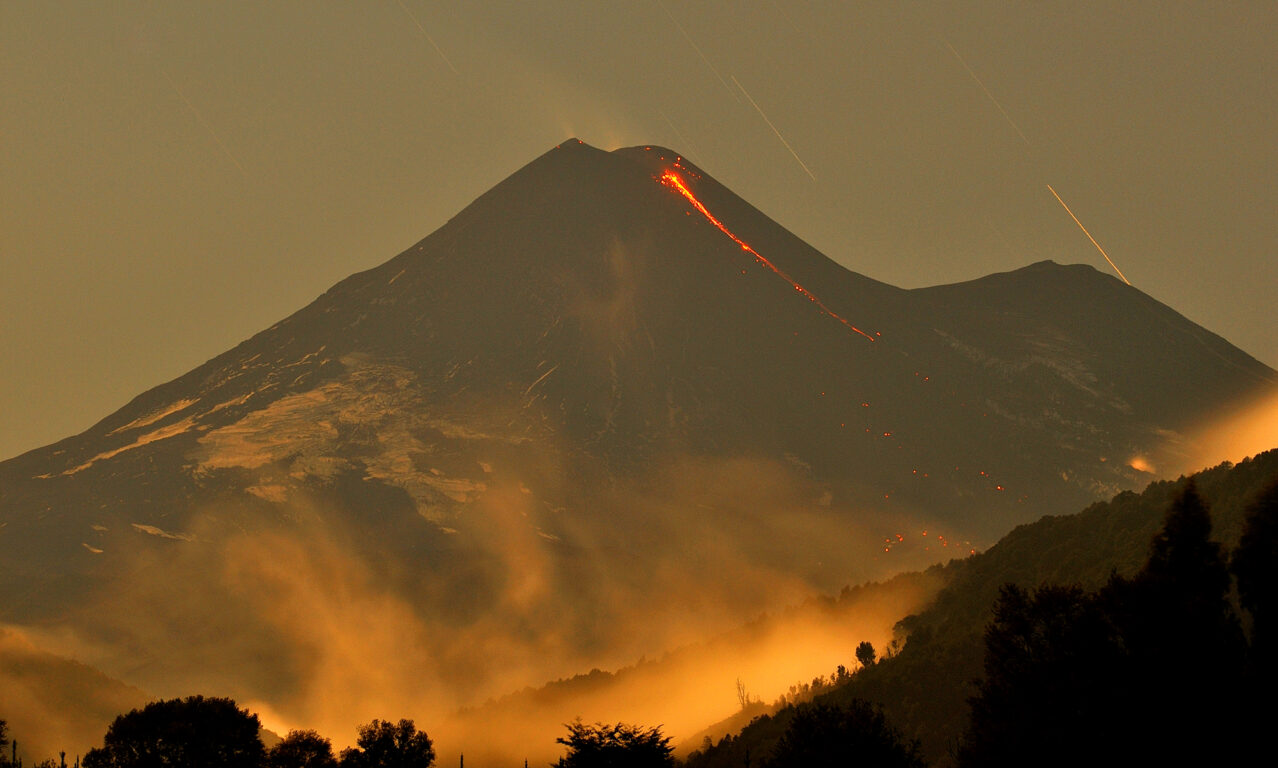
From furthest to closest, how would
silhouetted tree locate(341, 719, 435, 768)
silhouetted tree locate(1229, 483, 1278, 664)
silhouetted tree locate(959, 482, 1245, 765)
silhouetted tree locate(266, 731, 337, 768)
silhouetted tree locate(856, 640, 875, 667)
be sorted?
silhouetted tree locate(856, 640, 875, 667), silhouetted tree locate(341, 719, 435, 768), silhouetted tree locate(266, 731, 337, 768), silhouetted tree locate(1229, 483, 1278, 664), silhouetted tree locate(959, 482, 1245, 765)

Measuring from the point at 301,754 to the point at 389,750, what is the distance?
28.1 feet

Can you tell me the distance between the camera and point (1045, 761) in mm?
68188

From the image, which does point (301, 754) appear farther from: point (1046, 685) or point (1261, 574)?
point (1261, 574)

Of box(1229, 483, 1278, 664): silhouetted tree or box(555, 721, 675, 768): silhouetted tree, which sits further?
box(555, 721, 675, 768): silhouetted tree

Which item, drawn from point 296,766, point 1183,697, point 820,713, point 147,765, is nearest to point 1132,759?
point 1183,697

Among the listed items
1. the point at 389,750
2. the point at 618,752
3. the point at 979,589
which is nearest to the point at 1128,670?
the point at 618,752

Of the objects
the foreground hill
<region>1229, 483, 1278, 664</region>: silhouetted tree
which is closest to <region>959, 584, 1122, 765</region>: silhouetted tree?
<region>1229, 483, 1278, 664</region>: silhouetted tree

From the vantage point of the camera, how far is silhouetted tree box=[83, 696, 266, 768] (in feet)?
370

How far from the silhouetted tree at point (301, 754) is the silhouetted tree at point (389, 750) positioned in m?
1.95

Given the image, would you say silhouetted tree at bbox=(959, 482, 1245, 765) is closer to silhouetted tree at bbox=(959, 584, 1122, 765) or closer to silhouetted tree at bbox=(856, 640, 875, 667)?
silhouetted tree at bbox=(959, 584, 1122, 765)

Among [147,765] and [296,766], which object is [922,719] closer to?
[296,766]

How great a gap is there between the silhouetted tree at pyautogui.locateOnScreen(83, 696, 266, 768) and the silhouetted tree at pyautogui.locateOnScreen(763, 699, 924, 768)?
51579 mm

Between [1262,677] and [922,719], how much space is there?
4886cm

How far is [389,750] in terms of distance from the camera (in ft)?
390
